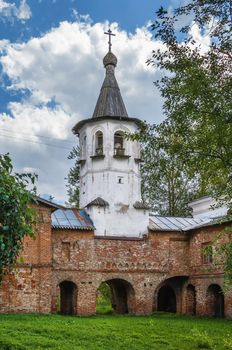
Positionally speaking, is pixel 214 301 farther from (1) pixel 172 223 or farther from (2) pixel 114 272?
(2) pixel 114 272

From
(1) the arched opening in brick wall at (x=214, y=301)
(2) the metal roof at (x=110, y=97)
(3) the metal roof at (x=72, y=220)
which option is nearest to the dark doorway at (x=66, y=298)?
(3) the metal roof at (x=72, y=220)

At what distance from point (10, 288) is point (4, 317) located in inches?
90.3

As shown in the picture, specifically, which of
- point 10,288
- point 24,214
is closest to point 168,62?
point 24,214

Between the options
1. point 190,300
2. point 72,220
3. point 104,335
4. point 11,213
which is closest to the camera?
point 11,213

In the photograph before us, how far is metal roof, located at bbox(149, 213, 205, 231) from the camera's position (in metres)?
25.9

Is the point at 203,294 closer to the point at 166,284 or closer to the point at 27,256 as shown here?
the point at 166,284

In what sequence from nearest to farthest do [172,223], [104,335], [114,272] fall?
[104,335] → [114,272] → [172,223]

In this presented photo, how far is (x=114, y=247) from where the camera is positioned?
24.5 meters

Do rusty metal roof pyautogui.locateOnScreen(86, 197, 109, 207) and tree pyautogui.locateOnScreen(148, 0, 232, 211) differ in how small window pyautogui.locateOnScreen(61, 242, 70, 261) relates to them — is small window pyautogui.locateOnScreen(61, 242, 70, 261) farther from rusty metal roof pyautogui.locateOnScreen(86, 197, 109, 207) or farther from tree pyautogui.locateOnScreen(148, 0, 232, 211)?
tree pyautogui.locateOnScreen(148, 0, 232, 211)

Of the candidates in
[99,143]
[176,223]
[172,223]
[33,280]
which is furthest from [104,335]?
[99,143]

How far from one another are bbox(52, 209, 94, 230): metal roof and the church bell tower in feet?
1.18

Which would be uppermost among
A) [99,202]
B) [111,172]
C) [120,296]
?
[111,172]

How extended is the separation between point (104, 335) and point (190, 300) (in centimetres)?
1097

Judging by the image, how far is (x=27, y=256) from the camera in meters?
22.0
